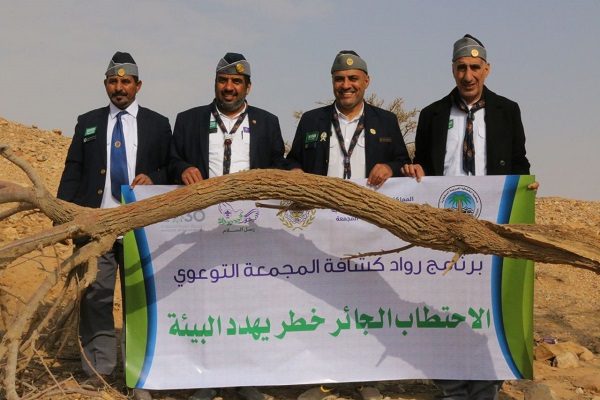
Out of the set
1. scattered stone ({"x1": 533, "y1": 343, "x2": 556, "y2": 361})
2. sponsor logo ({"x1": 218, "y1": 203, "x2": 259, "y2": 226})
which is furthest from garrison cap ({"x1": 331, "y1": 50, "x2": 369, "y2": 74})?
scattered stone ({"x1": 533, "y1": 343, "x2": 556, "y2": 361})

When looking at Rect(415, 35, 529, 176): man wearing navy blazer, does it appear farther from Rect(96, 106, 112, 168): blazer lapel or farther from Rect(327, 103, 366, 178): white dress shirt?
Rect(96, 106, 112, 168): blazer lapel

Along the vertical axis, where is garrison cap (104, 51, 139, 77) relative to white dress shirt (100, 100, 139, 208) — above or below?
above

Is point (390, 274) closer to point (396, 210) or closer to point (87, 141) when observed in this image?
point (396, 210)

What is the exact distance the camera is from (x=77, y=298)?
14.9ft

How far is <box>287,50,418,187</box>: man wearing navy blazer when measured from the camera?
5.02 m

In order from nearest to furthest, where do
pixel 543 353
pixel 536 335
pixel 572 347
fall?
pixel 543 353
pixel 572 347
pixel 536 335

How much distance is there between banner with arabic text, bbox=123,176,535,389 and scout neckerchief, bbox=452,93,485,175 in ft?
1.18

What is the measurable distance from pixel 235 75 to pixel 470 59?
156cm

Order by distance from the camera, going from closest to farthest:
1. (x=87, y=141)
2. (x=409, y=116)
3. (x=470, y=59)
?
(x=470, y=59) → (x=87, y=141) → (x=409, y=116)

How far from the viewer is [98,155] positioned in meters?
5.35

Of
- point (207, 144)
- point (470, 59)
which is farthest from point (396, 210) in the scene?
point (207, 144)

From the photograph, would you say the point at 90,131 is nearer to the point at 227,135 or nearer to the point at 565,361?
the point at 227,135

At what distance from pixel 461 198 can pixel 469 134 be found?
0.43 m

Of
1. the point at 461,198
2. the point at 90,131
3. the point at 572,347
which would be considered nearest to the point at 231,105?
the point at 90,131
